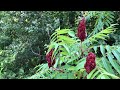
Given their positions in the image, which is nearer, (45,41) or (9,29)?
(45,41)
